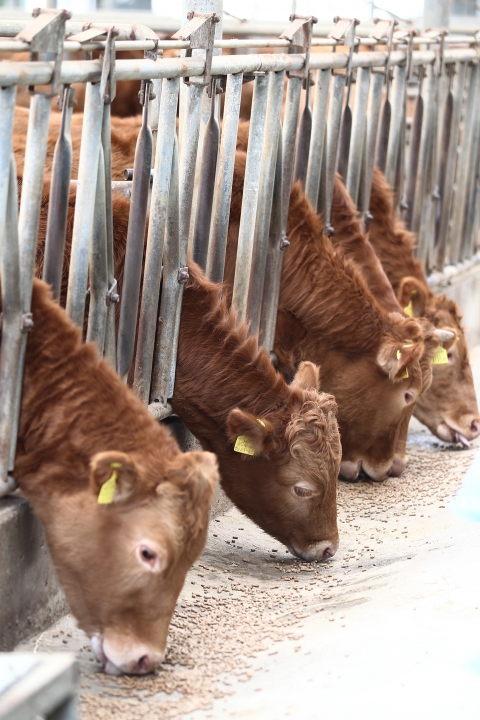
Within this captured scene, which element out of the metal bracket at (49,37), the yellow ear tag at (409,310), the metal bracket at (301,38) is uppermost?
the metal bracket at (301,38)

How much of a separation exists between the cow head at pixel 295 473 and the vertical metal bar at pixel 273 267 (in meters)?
1.10

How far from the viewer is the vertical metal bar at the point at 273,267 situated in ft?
19.5

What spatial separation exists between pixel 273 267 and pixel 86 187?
6.96 feet

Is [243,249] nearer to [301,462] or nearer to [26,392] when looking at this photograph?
[301,462]

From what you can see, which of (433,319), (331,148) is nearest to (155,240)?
(331,148)

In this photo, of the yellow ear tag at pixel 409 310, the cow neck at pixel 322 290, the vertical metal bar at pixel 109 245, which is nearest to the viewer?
the vertical metal bar at pixel 109 245

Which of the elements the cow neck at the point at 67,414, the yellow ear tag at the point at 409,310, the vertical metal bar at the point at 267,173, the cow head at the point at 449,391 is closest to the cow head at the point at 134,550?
the cow neck at the point at 67,414

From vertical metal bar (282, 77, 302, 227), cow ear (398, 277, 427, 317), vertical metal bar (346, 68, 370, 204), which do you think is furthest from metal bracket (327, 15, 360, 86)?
cow ear (398, 277, 427, 317)

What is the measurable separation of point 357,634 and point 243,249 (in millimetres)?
2460

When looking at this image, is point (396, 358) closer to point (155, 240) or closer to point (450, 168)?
point (155, 240)

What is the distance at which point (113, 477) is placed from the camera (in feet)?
11.4

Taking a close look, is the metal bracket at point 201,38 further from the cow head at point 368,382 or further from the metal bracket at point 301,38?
the cow head at point 368,382

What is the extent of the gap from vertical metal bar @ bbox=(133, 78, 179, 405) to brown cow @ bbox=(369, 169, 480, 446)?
2928mm

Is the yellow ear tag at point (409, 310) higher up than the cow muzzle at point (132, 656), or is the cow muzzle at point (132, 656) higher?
the yellow ear tag at point (409, 310)
